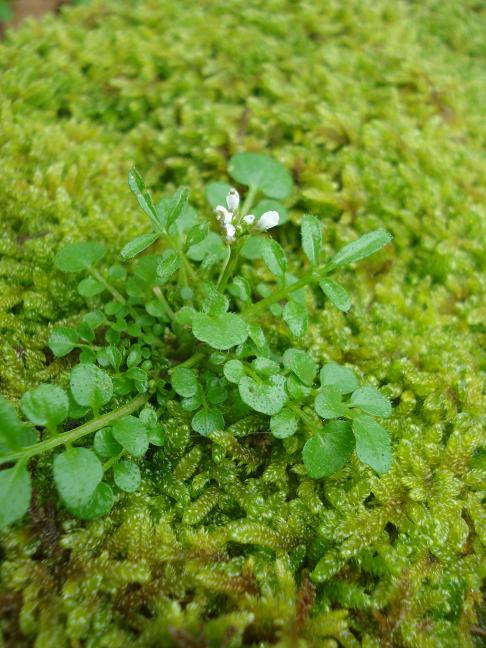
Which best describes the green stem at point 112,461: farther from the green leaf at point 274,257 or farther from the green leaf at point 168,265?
the green leaf at point 274,257

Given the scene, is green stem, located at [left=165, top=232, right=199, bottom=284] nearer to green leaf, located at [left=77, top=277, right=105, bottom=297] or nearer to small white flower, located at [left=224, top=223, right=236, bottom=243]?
small white flower, located at [left=224, top=223, right=236, bottom=243]

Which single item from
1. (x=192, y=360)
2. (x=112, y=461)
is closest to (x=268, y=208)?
(x=192, y=360)

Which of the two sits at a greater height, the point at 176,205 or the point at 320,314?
the point at 176,205

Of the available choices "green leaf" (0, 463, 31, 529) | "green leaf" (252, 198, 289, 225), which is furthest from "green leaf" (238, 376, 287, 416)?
"green leaf" (252, 198, 289, 225)

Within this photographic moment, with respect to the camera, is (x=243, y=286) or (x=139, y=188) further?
(x=243, y=286)

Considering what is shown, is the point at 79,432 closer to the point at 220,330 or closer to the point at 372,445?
the point at 220,330

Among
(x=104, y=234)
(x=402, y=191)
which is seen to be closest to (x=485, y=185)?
(x=402, y=191)

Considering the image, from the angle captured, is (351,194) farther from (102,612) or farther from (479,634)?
(102,612)

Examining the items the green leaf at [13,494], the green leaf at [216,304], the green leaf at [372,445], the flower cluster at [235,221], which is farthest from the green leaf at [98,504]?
the flower cluster at [235,221]
